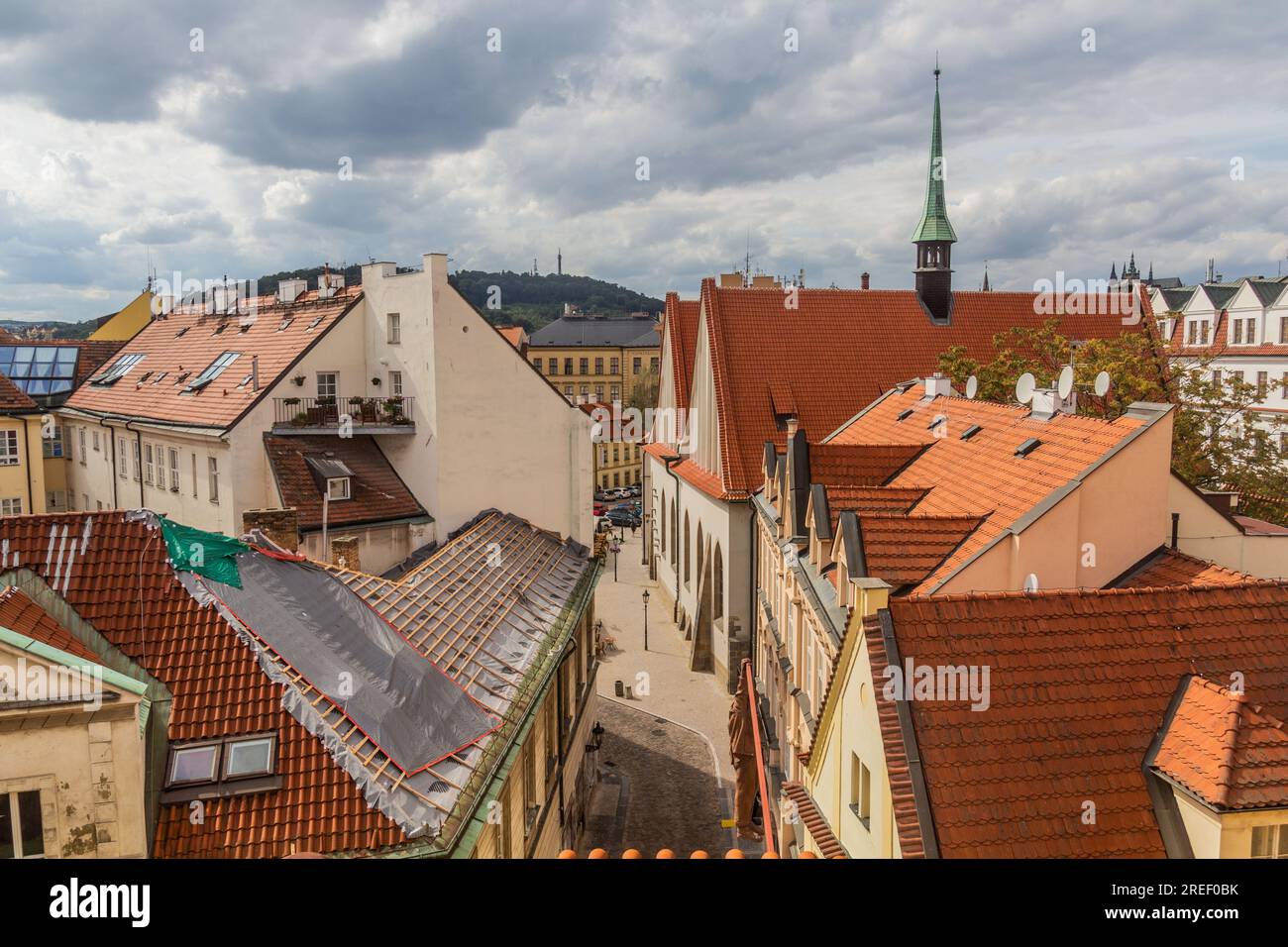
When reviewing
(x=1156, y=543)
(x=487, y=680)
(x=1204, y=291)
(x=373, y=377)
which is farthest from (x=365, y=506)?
(x=1204, y=291)

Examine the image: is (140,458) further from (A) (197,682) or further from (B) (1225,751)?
(B) (1225,751)

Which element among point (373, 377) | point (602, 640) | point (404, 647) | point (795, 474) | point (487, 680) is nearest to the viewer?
point (404, 647)

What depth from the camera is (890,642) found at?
436 inches

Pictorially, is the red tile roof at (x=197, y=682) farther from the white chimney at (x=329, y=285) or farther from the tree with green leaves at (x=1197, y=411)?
the tree with green leaves at (x=1197, y=411)

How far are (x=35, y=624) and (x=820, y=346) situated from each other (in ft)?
110

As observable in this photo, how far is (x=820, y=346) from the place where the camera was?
41.4m

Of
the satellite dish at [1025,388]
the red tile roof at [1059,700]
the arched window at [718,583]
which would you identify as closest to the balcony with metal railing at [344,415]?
the arched window at [718,583]

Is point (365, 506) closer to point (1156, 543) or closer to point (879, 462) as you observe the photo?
point (879, 462)

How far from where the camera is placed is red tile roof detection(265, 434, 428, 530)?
1010 inches

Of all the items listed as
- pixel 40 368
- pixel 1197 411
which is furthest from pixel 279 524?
pixel 40 368

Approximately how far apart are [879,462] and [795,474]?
88.9 inches

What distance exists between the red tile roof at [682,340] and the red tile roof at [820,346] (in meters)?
3.90
